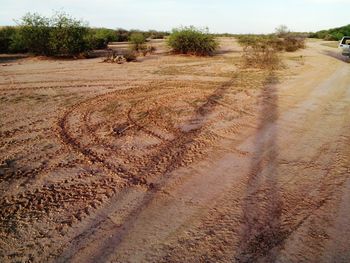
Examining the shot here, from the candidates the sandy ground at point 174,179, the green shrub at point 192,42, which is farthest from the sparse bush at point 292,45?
the sandy ground at point 174,179

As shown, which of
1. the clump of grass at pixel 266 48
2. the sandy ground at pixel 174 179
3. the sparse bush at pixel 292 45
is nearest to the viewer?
the sandy ground at pixel 174 179

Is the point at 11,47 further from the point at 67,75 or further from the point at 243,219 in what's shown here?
the point at 243,219

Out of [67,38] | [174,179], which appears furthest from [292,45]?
[174,179]

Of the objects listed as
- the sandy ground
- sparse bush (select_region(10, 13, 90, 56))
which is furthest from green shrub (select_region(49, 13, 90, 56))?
the sandy ground

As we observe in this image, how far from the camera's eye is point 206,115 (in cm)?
816

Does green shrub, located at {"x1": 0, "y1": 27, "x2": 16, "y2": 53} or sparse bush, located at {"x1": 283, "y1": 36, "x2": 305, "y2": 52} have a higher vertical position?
green shrub, located at {"x1": 0, "y1": 27, "x2": 16, "y2": 53}

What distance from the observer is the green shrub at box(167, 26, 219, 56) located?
25453 millimetres

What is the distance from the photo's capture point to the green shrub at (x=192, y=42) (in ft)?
83.5

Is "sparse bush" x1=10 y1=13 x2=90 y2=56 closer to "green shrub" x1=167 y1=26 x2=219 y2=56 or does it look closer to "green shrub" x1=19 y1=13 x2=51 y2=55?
"green shrub" x1=19 y1=13 x2=51 y2=55

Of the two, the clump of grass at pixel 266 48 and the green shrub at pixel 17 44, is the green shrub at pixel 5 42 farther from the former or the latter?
the clump of grass at pixel 266 48

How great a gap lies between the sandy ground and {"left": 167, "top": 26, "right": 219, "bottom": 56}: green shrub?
1621 centimetres

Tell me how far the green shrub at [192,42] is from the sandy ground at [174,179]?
53.2ft

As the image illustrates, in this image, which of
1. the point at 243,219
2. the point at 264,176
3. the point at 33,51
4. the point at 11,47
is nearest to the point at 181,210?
the point at 243,219

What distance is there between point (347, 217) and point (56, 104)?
756 centimetres
